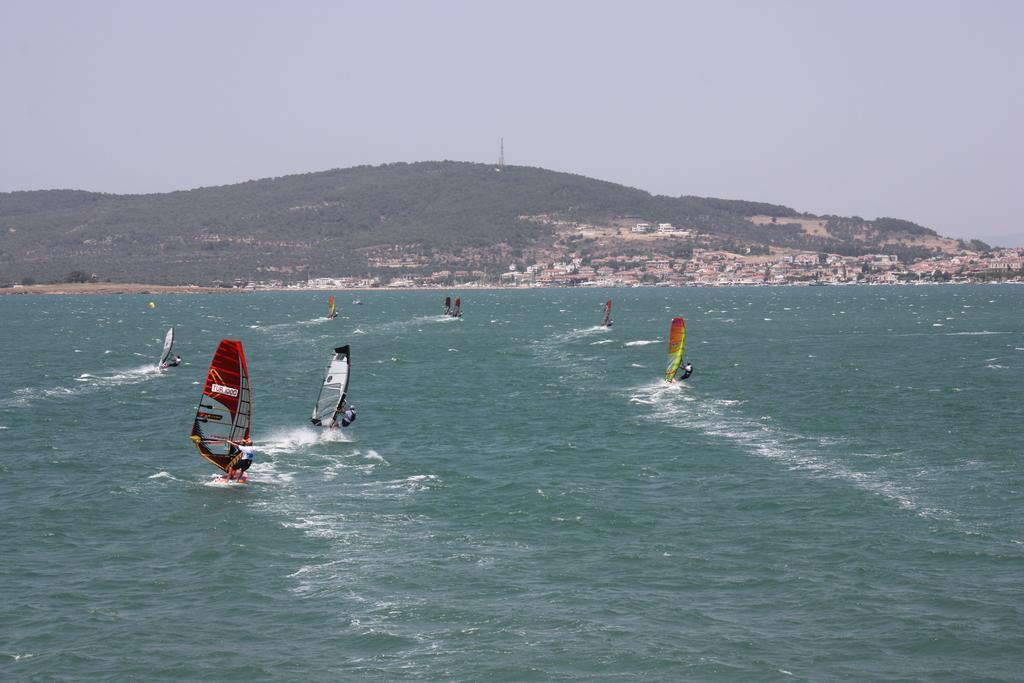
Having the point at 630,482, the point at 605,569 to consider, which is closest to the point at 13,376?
the point at 630,482

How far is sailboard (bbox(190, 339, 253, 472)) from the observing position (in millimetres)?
36438

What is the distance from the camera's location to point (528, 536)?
29828 millimetres

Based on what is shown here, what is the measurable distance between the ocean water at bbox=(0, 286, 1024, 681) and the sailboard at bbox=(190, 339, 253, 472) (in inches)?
45.1

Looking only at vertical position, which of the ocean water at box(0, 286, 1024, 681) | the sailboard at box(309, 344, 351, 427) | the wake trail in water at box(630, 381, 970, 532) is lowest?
the ocean water at box(0, 286, 1024, 681)

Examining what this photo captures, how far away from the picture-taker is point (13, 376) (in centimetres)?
7012

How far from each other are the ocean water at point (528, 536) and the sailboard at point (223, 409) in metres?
1.14

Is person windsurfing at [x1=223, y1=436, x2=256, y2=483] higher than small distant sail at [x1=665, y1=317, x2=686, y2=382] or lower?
lower

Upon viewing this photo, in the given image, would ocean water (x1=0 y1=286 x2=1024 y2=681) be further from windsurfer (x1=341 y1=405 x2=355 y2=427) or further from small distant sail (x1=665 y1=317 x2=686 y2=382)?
small distant sail (x1=665 y1=317 x2=686 y2=382)

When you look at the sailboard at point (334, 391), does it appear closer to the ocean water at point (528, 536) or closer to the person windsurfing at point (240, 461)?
the ocean water at point (528, 536)

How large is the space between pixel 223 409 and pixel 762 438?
2086 cm

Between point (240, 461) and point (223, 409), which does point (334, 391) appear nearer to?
point (223, 409)

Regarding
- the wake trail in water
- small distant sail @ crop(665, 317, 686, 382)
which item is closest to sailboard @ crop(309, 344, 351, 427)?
the wake trail in water

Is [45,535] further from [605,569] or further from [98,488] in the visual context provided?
[605,569]

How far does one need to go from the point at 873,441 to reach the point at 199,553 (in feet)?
86.7
